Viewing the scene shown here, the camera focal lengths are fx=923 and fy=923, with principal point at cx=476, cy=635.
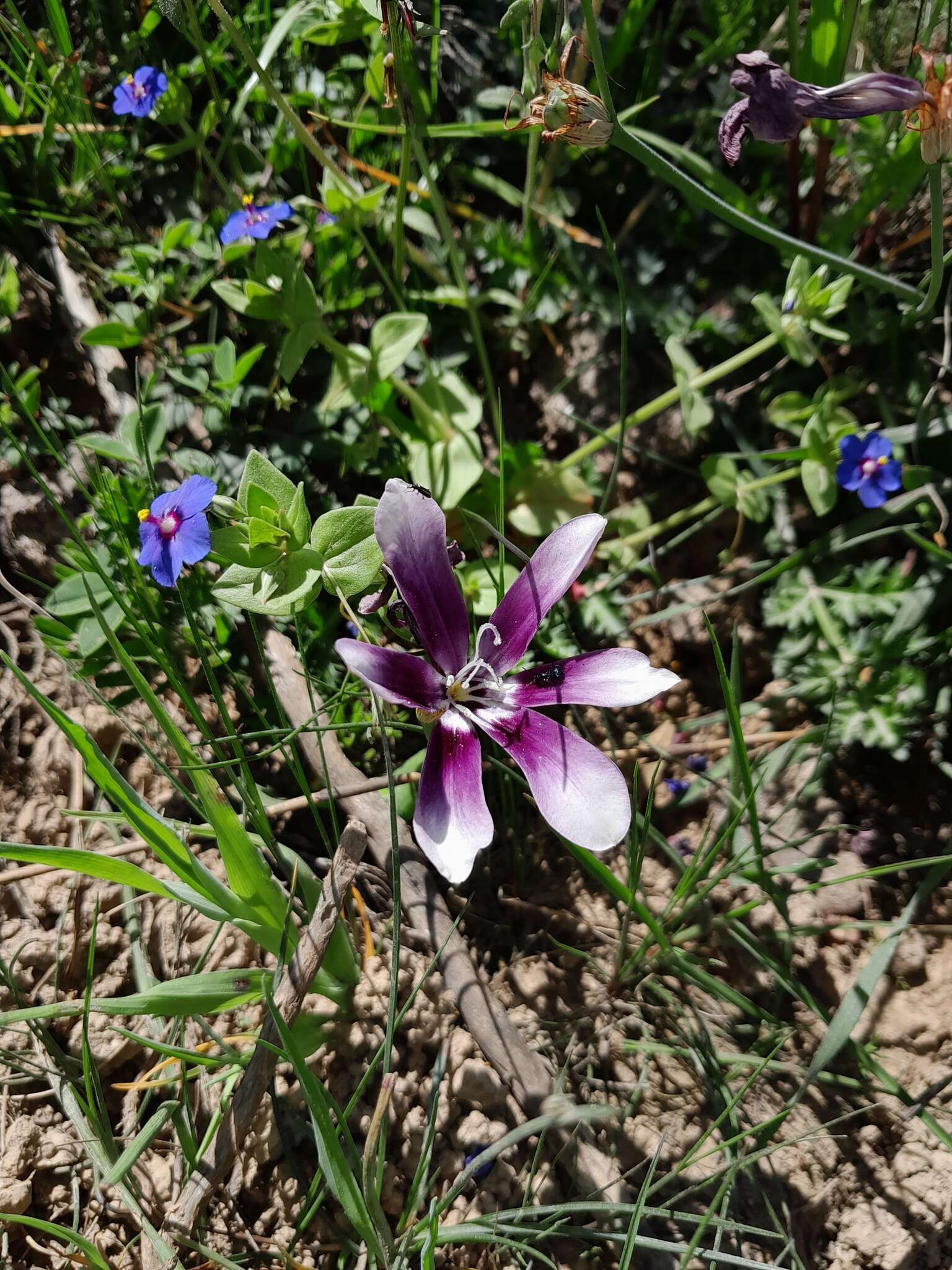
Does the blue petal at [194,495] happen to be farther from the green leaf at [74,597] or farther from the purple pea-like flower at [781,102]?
the purple pea-like flower at [781,102]

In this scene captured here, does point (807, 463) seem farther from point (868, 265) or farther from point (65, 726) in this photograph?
point (65, 726)

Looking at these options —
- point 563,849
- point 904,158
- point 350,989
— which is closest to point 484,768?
point 563,849

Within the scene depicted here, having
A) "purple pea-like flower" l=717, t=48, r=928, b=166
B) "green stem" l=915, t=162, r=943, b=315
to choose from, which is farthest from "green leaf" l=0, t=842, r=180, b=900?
"green stem" l=915, t=162, r=943, b=315

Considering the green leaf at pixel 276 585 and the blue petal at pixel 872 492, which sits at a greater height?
the blue petal at pixel 872 492

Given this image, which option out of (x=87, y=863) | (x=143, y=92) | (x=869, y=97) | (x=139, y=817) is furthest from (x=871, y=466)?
(x=143, y=92)

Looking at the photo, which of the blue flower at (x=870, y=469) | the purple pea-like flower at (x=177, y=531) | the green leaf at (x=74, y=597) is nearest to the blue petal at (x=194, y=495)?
the purple pea-like flower at (x=177, y=531)
